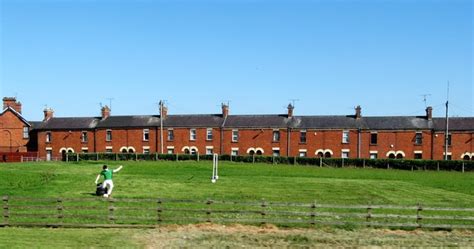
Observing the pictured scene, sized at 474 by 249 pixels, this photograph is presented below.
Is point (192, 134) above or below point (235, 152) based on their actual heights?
above

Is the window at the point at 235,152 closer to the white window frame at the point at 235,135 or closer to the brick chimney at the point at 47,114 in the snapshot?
the white window frame at the point at 235,135

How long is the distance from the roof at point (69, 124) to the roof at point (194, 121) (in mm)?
11364

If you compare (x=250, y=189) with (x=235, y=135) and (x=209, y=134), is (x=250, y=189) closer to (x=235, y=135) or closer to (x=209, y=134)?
(x=235, y=135)

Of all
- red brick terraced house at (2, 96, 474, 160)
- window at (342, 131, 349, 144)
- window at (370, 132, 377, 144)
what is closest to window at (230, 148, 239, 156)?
red brick terraced house at (2, 96, 474, 160)

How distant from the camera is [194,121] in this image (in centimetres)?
7369

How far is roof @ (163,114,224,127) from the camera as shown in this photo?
239 feet

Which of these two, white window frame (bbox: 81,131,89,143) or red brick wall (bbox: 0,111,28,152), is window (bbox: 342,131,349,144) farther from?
→ red brick wall (bbox: 0,111,28,152)

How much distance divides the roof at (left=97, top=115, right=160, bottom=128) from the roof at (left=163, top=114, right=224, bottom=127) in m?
1.85

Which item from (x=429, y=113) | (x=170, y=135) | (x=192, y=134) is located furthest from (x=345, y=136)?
(x=170, y=135)

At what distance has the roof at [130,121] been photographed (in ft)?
243

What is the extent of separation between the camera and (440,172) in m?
54.6

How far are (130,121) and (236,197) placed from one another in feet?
162

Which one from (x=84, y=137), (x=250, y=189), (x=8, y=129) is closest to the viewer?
(x=250, y=189)

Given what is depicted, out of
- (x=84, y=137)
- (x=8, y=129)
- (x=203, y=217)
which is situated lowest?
(x=203, y=217)
